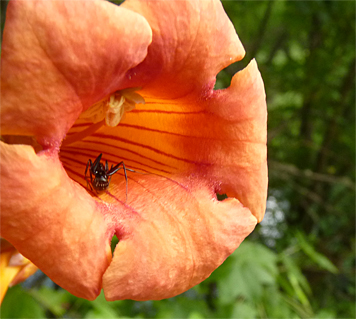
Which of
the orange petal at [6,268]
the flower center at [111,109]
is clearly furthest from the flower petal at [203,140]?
the orange petal at [6,268]

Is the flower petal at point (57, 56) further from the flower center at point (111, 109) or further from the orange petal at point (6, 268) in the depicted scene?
the orange petal at point (6, 268)

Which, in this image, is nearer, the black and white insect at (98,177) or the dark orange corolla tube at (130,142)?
the dark orange corolla tube at (130,142)

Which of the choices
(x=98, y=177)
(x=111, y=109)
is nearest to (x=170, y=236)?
(x=98, y=177)

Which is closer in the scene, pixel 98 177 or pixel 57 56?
pixel 57 56

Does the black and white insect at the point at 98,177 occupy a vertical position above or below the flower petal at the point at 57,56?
below

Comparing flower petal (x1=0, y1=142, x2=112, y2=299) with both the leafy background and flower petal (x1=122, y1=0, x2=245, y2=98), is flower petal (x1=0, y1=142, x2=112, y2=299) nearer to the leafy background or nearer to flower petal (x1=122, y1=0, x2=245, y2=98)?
flower petal (x1=122, y1=0, x2=245, y2=98)

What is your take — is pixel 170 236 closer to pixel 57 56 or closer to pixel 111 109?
pixel 111 109
